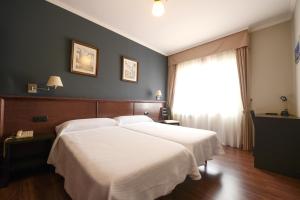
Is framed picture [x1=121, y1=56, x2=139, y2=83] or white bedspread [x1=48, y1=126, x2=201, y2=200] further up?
framed picture [x1=121, y1=56, x2=139, y2=83]

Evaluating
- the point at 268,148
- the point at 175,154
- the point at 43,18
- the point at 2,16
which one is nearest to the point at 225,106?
the point at 268,148

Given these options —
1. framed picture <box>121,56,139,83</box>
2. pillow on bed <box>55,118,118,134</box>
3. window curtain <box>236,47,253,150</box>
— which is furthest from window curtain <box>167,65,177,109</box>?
pillow on bed <box>55,118,118,134</box>

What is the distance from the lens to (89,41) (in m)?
2.85

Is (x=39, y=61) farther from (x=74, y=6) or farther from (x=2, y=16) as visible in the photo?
(x=74, y=6)

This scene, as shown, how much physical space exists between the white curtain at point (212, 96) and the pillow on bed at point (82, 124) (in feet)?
7.87

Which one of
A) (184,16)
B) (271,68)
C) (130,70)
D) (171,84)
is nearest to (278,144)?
(271,68)

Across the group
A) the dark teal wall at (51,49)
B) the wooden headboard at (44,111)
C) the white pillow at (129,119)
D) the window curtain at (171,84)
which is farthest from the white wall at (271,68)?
the wooden headboard at (44,111)

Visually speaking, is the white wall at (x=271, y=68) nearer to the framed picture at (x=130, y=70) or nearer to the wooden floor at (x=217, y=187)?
the wooden floor at (x=217, y=187)

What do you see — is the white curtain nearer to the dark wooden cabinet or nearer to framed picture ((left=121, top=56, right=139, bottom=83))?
the dark wooden cabinet

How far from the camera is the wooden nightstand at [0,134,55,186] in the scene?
5.70ft

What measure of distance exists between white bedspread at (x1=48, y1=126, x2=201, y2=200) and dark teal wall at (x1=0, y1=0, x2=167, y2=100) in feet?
4.35

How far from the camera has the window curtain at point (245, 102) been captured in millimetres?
3062

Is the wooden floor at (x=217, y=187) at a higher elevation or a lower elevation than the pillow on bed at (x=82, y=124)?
lower

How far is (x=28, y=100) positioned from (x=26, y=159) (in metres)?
0.86
